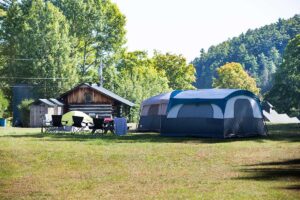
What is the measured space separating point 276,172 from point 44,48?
44421 mm

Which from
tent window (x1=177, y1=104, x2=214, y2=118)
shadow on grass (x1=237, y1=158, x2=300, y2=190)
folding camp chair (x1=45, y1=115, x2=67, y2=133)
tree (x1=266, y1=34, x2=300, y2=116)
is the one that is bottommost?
shadow on grass (x1=237, y1=158, x2=300, y2=190)

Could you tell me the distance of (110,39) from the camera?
6200 cm

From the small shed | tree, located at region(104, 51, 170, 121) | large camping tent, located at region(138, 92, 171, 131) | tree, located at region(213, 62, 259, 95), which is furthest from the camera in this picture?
tree, located at region(213, 62, 259, 95)

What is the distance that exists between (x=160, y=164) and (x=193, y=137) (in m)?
13.3

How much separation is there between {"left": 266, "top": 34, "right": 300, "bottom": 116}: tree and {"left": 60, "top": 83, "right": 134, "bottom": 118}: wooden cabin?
929 inches

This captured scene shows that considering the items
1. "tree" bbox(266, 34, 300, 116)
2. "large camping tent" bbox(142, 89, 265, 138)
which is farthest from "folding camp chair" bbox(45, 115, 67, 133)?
"tree" bbox(266, 34, 300, 116)

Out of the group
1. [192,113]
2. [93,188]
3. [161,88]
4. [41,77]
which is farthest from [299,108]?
[93,188]

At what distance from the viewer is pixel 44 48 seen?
5375 cm

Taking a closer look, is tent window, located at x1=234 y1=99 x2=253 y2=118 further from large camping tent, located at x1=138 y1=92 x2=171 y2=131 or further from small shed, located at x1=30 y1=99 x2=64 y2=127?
small shed, located at x1=30 y1=99 x2=64 y2=127

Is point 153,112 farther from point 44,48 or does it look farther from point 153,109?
point 44,48

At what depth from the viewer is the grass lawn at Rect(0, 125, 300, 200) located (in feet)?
30.1

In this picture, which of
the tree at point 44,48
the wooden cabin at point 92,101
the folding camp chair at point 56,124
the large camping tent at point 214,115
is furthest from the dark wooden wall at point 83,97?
the large camping tent at point 214,115

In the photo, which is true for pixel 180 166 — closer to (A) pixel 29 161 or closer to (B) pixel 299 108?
(A) pixel 29 161

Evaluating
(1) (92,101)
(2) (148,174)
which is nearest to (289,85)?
(1) (92,101)
